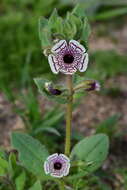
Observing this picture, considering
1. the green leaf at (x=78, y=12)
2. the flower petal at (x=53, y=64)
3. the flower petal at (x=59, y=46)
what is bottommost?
the flower petal at (x=53, y=64)

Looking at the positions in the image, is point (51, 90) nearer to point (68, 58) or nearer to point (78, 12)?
point (68, 58)

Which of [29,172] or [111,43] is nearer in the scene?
[29,172]

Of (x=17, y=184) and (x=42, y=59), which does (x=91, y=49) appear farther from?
(x=17, y=184)

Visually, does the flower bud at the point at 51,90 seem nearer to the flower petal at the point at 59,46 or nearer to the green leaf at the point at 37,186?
the flower petal at the point at 59,46

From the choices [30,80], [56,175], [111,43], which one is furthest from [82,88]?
[111,43]

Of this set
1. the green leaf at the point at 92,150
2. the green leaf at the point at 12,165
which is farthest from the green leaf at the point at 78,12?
the green leaf at the point at 12,165

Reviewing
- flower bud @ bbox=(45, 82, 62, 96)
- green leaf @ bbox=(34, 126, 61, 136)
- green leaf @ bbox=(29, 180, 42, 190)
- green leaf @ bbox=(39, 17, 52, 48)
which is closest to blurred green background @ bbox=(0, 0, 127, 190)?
green leaf @ bbox=(34, 126, 61, 136)
